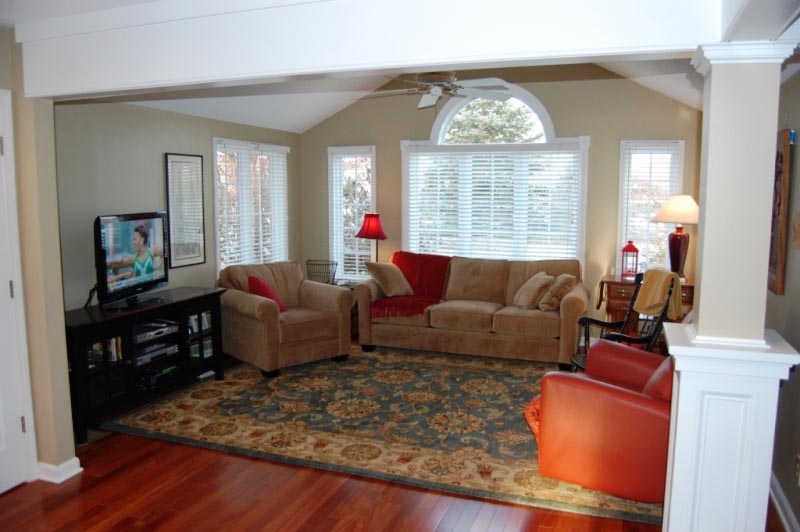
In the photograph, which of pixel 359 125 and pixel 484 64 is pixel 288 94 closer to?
pixel 359 125

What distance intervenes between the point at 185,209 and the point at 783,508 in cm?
485

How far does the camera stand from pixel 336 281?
7.19m

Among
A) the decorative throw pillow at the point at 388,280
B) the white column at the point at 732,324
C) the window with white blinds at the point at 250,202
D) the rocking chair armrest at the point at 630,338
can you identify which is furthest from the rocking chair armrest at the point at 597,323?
the window with white blinds at the point at 250,202

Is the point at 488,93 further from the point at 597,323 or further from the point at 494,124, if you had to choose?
the point at 597,323

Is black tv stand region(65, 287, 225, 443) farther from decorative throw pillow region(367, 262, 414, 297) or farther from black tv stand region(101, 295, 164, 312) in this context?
decorative throw pillow region(367, 262, 414, 297)

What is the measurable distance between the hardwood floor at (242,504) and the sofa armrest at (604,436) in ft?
0.67

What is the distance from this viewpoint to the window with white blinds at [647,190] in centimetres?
589

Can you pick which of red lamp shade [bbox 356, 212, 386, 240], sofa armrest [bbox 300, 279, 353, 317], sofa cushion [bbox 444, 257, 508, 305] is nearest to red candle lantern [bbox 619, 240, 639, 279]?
sofa cushion [bbox 444, 257, 508, 305]

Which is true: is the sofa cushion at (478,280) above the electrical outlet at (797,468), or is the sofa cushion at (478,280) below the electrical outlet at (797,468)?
above

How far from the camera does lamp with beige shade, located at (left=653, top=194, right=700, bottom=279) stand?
17.1 feet

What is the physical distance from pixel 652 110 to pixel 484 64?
4166 millimetres

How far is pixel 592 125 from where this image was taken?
20.0ft

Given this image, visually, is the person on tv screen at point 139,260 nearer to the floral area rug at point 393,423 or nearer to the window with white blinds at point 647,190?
the floral area rug at point 393,423

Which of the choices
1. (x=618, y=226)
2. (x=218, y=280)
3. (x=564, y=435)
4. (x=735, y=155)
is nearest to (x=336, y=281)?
(x=218, y=280)
